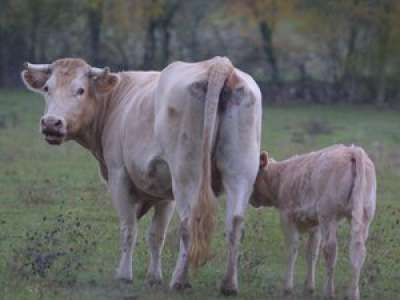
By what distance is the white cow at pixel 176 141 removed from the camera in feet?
28.1

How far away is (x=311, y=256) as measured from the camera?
9523 mm

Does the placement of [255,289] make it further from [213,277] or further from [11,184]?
[11,184]

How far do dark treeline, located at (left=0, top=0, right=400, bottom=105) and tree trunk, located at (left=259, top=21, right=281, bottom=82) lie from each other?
35 millimetres

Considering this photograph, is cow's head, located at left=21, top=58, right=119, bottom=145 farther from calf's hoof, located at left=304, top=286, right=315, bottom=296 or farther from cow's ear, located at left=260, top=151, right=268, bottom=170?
calf's hoof, located at left=304, top=286, right=315, bottom=296

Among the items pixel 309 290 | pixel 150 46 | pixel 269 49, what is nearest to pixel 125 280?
pixel 309 290

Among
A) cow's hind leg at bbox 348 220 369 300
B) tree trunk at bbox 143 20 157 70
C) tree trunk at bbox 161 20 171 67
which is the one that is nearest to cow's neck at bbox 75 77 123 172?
cow's hind leg at bbox 348 220 369 300

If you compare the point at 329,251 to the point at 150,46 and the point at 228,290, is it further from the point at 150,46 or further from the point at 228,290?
the point at 150,46

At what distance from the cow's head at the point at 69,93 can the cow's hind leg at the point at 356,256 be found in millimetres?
2689

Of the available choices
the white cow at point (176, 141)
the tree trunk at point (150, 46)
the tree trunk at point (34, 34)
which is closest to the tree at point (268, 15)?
the tree trunk at point (150, 46)

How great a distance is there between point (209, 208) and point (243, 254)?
196 cm

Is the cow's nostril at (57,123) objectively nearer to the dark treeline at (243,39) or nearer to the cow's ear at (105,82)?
the cow's ear at (105,82)

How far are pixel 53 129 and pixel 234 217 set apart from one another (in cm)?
190

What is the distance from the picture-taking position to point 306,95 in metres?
37.0

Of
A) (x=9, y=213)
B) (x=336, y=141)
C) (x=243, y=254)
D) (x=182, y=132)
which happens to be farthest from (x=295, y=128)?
(x=182, y=132)
